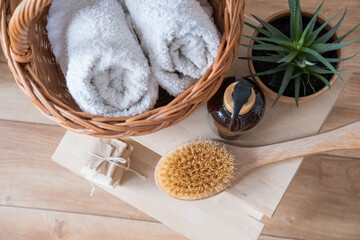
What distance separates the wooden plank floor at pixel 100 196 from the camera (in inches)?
37.3

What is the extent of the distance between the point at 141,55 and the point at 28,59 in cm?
17

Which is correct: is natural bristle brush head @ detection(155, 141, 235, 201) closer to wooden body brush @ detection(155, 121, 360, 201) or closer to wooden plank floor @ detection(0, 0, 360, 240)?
wooden body brush @ detection(155, 121, 360, 201)

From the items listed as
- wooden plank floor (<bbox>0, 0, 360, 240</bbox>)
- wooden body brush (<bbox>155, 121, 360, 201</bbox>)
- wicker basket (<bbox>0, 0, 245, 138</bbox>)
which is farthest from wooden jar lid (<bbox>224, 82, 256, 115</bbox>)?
wooden plank floor (<bbox>0, 0, 360, 240</bbox>)

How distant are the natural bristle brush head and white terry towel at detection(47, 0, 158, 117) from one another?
0.38 feet

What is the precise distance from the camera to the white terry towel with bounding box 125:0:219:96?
1.66ft

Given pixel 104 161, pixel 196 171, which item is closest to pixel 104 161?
pixel 104 161

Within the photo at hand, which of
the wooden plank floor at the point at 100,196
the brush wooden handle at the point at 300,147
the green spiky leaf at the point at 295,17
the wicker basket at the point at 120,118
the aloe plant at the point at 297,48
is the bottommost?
the wooden plank floor at the point at 100,196

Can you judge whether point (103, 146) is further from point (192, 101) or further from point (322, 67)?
point (322, 67)

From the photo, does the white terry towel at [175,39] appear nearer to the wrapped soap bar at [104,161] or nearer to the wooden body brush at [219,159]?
the wooden body brush at [219,159]

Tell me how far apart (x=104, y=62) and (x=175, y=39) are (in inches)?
4.4

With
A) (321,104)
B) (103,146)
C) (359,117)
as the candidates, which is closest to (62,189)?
(103,146)

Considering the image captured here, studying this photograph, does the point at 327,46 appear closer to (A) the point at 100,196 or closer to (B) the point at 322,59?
(B) the point at 322,59

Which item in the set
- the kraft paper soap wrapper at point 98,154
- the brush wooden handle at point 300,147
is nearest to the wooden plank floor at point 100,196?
the kraft paper soap wrapper at point 98,154

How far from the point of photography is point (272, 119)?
2.06ft
